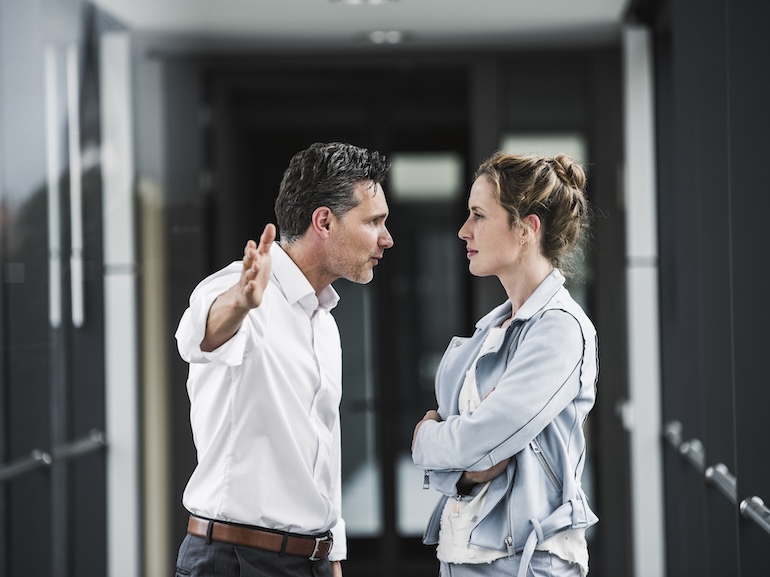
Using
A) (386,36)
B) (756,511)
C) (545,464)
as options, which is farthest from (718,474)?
(386,36)

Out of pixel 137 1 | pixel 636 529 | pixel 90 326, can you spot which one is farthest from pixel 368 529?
pixel 137 1

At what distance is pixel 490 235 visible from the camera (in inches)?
84.6

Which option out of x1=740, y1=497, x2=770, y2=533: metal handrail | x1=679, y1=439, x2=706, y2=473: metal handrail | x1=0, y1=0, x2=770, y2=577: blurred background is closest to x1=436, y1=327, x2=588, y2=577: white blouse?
x1=740, y1=497, x2=770, y2=533: metal handrail

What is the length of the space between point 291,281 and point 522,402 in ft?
1.92

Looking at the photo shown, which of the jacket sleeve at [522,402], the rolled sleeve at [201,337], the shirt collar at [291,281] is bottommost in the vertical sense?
the jacket sleeve at [522,402]

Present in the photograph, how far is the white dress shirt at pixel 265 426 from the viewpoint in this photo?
6.90ft

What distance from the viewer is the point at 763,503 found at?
257 cm

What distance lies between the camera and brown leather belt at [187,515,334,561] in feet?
6.90

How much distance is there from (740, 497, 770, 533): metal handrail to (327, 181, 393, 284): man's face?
1.13 meters

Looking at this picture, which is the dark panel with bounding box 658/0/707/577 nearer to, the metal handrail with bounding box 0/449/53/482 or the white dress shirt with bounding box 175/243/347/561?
the white dress shirt with bounding box 175/243/347/561

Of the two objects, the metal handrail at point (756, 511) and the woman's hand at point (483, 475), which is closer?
the woman's hand at point (483, 475)

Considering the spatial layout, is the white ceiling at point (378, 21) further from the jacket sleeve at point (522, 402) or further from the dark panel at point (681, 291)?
the jacket sleeve at point (522, 402)

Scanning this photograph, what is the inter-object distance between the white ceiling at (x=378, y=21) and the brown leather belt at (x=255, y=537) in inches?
121

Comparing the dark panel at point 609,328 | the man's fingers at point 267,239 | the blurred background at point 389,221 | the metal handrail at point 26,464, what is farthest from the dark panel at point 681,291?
the metal handrail at point 26,464
